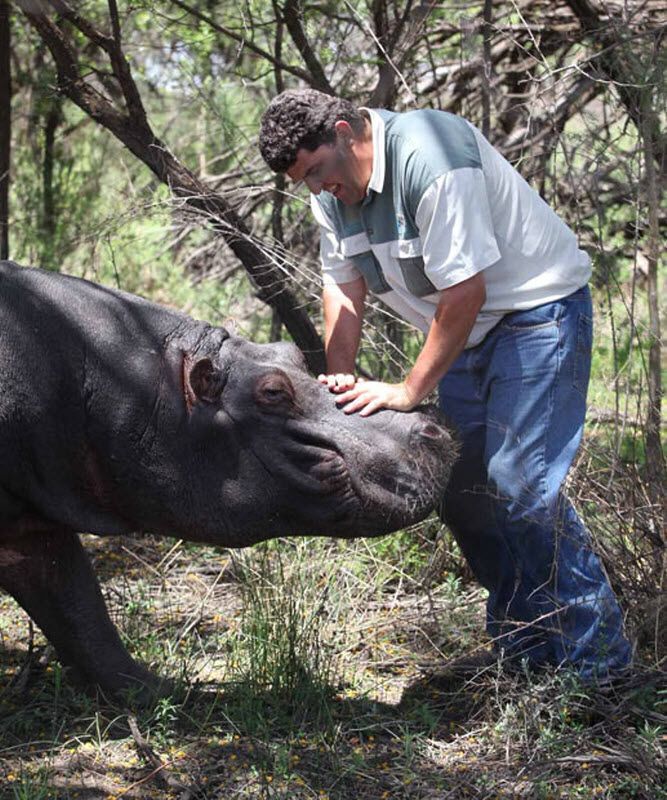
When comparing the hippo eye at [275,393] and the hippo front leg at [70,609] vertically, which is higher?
the hippo eye at [275,393]

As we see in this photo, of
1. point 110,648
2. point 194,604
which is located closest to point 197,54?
point 194,604

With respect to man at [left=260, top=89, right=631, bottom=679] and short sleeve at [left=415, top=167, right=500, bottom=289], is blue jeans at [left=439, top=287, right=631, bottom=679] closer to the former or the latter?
man at [left=260, top=89, right=631, bottom=679]

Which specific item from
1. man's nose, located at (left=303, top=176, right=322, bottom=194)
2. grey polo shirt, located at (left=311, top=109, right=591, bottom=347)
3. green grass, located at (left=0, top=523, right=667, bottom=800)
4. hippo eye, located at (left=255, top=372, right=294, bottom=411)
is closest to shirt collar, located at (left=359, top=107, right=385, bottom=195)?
grey polo shirt, located at (left=311, top=109, right=591, bottom=347)

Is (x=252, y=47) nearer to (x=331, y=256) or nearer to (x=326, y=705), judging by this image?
→ (x=331, y=256)

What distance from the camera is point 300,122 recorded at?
13.8ft

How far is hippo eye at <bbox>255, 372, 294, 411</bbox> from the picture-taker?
4270 millimetres

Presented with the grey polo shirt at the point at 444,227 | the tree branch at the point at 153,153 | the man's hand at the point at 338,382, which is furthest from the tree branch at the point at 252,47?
the man's hand at the point at 338,382

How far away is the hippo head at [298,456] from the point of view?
4.23 m

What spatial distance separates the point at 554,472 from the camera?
439 centimetres

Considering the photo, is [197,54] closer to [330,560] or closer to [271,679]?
[330,560]

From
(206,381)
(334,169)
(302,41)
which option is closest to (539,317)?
(334,169)

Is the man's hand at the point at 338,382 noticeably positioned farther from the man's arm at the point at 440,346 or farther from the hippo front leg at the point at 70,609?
the hippo front leg at the point at 70,609

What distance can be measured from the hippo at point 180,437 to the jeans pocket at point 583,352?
22.6 inches

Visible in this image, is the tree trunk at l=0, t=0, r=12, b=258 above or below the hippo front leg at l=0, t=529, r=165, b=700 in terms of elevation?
above
